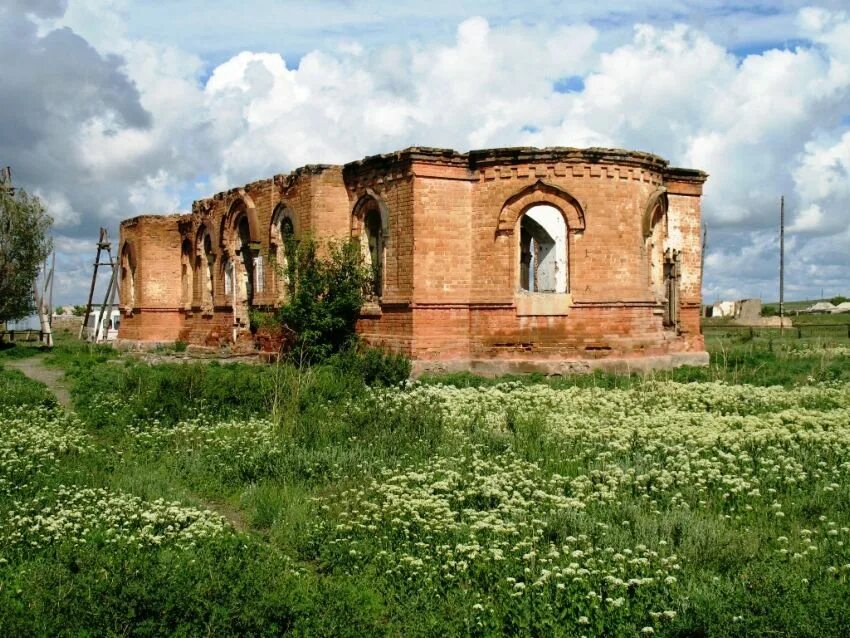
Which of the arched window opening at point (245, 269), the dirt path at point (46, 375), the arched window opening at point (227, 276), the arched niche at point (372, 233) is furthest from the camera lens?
the arched window opening at point (227, 276)

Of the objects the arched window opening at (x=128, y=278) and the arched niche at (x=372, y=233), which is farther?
the arched window opening at (x=128, y=278)

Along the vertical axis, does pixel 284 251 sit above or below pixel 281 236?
below

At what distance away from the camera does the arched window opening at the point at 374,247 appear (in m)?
19.2

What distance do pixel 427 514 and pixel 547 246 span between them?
41.9 feet

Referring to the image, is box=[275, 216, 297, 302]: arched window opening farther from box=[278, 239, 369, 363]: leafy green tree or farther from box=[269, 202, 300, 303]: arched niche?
box=[278, 239, 369, 363]: leafy green tree

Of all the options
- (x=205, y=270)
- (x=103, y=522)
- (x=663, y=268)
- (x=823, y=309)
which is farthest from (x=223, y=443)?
(x=823, y=309)

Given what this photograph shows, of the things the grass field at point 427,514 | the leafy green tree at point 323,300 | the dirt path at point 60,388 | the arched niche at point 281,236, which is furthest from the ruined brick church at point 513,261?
the dirt path at point 60,388

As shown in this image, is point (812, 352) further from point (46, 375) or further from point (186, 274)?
point (186, 274)

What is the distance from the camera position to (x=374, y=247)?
19906mm

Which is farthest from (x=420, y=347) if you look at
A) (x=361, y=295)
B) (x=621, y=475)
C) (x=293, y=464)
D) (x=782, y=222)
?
(x=782, y=222)

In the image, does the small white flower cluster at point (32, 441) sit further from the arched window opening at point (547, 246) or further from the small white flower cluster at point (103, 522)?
the arched window opening at point (547, 246)

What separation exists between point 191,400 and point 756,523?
9.15 metres

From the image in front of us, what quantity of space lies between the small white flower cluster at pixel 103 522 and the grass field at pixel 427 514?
28 mm

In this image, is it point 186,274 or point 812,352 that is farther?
point 186,274
